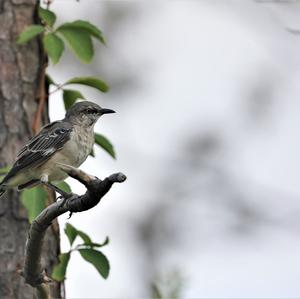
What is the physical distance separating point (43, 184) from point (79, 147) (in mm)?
458

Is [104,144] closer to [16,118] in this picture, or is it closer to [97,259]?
[16,118]

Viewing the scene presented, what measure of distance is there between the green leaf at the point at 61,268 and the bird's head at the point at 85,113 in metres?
1.32

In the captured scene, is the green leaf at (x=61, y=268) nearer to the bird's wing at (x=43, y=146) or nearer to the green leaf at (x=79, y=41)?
the bird's wing at (x=43, y=146)

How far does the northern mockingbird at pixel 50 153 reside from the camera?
6.86m

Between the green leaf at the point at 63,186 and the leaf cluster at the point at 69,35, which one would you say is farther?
the leaf cluster at the point at 69,35

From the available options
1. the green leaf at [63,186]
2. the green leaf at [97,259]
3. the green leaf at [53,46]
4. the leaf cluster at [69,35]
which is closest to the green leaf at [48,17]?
the leaf cluster at [69,35]

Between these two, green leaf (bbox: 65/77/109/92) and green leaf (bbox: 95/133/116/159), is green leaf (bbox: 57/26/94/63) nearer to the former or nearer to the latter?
green leaf (bbox: 65/77/109/92)

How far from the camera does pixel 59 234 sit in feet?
23.2

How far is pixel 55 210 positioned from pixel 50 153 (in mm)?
2243

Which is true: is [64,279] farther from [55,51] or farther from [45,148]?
[55,51]

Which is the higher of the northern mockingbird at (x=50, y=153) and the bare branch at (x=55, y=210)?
the northern mockingbird at (x=50, y=153)

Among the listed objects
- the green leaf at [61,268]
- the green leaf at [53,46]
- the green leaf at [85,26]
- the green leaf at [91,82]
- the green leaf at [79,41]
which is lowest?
the green leaf at [61,268]

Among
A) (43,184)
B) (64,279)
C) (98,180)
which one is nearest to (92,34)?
(43,184)

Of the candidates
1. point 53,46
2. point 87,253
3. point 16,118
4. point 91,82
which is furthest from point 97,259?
point 53,46
